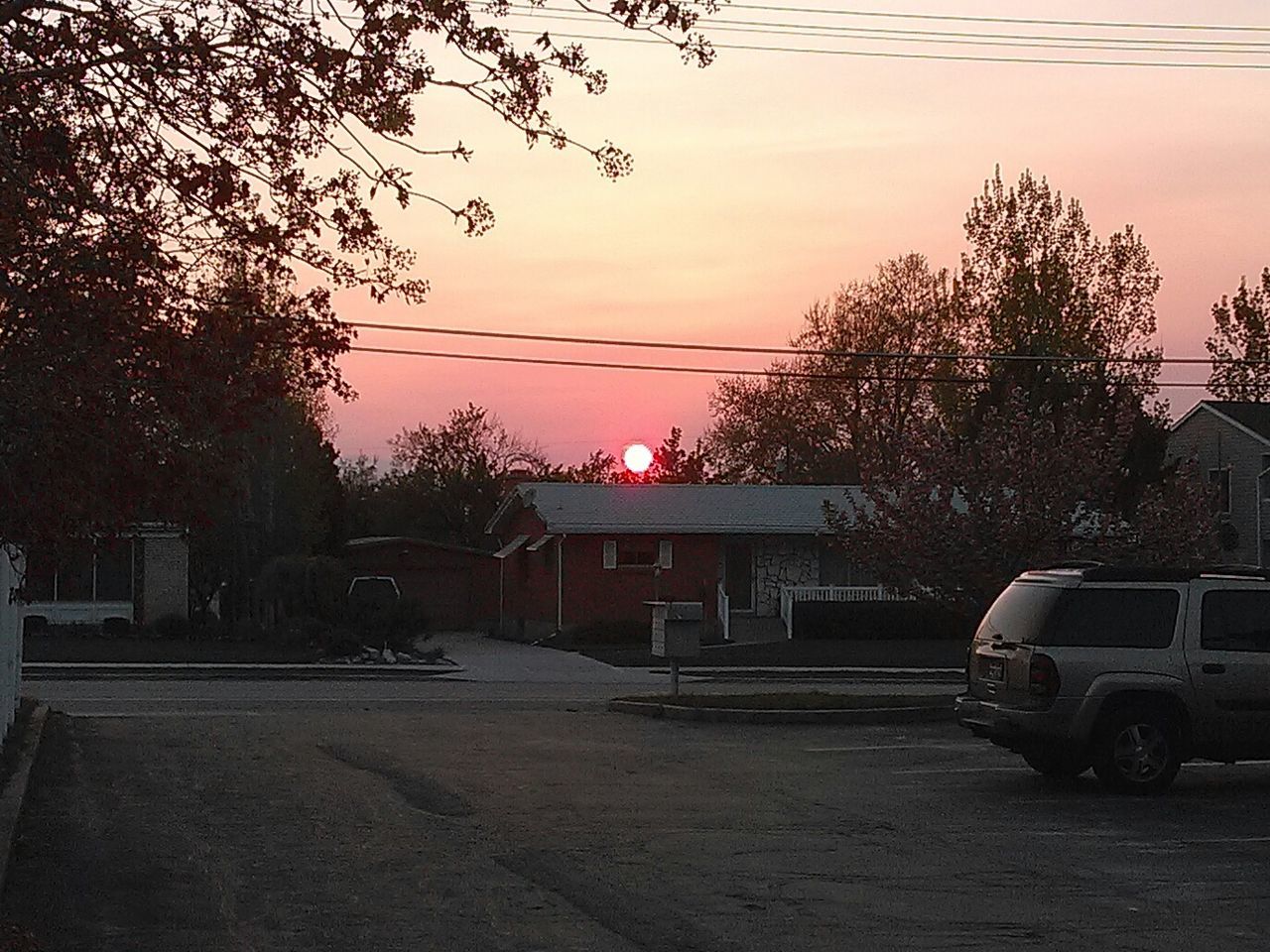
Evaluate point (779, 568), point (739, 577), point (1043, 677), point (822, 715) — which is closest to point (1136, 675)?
point (1043, 677)

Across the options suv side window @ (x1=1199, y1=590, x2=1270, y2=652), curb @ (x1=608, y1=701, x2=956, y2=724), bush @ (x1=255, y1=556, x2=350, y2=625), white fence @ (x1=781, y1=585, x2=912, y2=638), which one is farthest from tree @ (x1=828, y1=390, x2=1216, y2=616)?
white fence @ (x1=781, y1=585, x2=912, y2=638)

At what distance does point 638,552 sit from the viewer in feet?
164

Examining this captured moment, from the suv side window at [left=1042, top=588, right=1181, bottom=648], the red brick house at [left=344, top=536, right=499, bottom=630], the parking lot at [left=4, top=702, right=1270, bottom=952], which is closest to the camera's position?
the parking lot at [left=4, top=702, right=1270, bottom=952]

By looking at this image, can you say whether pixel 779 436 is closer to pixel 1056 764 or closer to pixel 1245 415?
pixel 1245 415

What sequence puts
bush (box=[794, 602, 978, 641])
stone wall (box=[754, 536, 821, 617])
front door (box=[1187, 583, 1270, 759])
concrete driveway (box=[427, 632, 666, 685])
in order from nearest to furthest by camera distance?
front door (box=[1187, 583, 1270, 759]) → concrete driveway (box=[427, 632, 666, 685]) → bush (box=[794, 602, 978, 641]) → stone wall (box=[754, 536, 821, 617])

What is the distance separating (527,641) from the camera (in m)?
49.6

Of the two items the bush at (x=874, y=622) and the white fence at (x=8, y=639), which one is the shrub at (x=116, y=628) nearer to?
the bush at (x=874, y=622)

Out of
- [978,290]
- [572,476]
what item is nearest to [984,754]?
[978,290]

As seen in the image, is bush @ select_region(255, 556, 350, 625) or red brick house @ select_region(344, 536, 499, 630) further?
red brick house @ select_region(344, 536, 499, 630)

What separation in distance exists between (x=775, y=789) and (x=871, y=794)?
0.86 meters

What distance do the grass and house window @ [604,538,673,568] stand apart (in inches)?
926

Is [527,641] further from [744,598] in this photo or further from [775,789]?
[775,789]

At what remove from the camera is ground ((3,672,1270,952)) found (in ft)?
31.9

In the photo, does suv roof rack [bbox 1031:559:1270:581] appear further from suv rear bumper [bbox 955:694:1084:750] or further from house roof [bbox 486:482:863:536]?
house roof [bbox 486:482:863:536]
